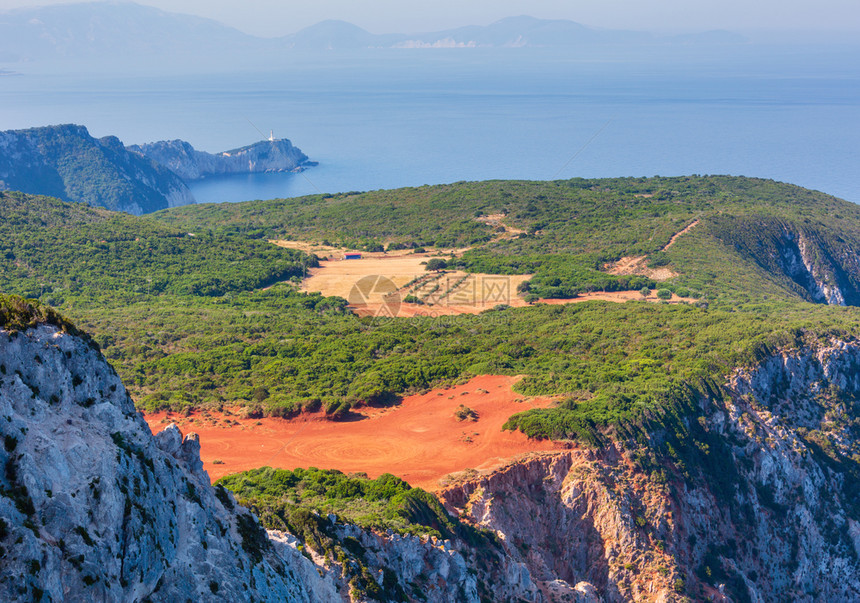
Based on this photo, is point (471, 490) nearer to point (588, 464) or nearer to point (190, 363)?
point (588, 464)

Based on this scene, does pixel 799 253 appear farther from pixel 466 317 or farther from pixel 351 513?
pixel 351 513

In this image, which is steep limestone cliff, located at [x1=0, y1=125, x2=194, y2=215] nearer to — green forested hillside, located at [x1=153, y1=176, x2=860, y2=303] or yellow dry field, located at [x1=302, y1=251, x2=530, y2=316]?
green forested hillside, located at [x1=153, y1=176, x2=860, y2=303]

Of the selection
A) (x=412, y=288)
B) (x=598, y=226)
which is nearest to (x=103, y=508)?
(x=412, y=288)

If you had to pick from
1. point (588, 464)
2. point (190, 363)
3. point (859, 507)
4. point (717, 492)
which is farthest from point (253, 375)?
point (859, 507)

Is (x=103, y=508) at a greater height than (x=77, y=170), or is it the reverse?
(x=77, y=170)

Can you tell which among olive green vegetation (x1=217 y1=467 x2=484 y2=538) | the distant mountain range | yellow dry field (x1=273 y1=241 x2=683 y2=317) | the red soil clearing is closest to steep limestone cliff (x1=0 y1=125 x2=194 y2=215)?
the distant mountain range

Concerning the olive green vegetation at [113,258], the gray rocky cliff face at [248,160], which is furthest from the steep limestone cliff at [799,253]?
the gray rocky cliff face at [248,160]

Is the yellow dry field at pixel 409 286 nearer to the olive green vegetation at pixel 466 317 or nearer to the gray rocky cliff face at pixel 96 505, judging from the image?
the olive green vegetation at pixel 466 317
